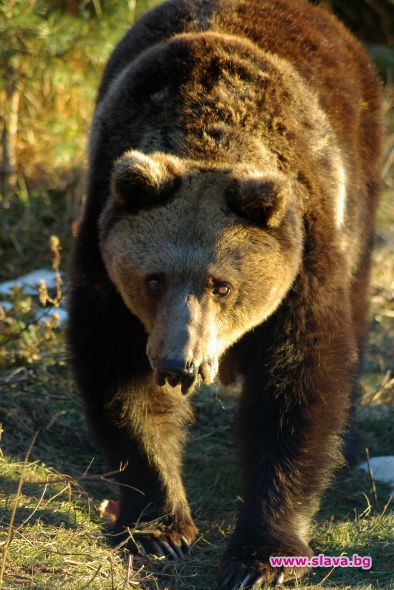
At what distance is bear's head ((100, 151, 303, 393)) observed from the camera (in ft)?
15.4

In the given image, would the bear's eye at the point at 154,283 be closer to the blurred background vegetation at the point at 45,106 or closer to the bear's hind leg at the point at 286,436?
the bear's hind leg at the point at 286,436

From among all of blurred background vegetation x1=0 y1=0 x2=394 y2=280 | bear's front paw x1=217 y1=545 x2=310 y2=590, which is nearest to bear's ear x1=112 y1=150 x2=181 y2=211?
bear's front paw x1=217 y1=545 x2=310 y2=590

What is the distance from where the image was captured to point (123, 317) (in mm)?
5348

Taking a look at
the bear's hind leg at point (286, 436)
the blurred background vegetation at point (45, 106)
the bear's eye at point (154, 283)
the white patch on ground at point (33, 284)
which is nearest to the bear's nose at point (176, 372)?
the bear's eye at point (154, 283)

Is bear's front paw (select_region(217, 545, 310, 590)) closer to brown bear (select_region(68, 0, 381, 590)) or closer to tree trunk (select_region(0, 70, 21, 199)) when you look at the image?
brown bear (select_region(68, 0, 381, 590))

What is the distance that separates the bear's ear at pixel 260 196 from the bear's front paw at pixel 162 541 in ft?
6.02

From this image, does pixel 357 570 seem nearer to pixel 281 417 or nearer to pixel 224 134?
pixel 281 417

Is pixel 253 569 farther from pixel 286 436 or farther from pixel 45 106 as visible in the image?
pixel 45 106

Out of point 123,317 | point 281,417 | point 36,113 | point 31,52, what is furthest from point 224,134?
point 36,113

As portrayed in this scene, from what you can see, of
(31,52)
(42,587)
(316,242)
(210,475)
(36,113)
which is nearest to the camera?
(42,587)

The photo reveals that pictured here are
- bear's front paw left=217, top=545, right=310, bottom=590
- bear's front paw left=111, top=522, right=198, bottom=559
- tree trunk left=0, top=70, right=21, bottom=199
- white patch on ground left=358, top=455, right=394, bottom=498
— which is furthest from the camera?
tree trunk left=0, top=70, right=21, bottom=199

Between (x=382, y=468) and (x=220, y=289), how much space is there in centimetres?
253

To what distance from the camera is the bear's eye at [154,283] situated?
4.79m

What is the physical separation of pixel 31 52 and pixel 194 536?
6.15 meters
